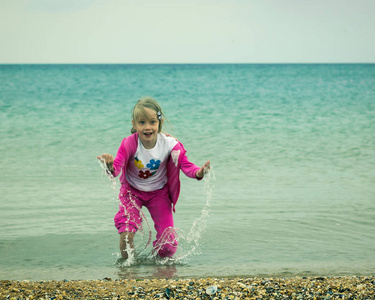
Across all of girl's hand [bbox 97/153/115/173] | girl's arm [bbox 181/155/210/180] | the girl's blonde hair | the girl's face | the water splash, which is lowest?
the water splash

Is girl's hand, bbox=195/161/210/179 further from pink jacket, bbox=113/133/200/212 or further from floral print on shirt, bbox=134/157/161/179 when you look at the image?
floral print on shirt, bbox=134/157/161/179

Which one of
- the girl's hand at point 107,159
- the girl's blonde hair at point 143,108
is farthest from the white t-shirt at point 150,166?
the girl's hand at point 107,159

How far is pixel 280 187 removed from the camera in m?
7.42

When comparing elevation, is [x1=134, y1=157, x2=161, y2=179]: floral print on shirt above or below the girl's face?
below

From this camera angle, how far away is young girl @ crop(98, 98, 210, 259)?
4.69 meters

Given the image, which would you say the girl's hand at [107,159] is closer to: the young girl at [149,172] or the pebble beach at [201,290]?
the young girl at [149,172]

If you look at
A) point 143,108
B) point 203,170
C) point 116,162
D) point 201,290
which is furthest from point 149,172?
point 201,290

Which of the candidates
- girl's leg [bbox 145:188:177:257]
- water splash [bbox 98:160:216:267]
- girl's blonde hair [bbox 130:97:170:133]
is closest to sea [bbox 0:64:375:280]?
water splash [bbox 98:160:216:267]

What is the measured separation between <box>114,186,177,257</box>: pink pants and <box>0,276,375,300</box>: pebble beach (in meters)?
1.17

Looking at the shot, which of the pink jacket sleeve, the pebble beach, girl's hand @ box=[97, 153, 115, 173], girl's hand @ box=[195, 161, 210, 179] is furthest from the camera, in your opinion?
the pink jacket sleeve

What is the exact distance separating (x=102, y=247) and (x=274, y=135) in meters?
8.10

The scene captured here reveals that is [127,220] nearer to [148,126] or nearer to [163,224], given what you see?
[163,224]

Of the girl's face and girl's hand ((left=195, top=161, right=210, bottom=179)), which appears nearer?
girl's hand ((left=195, top=161, right=210, bottom=179))

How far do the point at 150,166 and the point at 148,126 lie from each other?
0.39 meters
